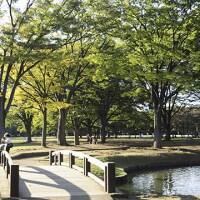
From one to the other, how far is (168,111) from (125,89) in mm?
11078

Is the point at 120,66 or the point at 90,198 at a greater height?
the point at 120,66

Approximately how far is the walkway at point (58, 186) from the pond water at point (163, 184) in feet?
8.67

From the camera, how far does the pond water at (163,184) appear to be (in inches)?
549

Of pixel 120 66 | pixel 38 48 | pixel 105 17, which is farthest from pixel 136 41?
pixel 38 48

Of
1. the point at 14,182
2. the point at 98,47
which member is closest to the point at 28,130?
the point at 98,47

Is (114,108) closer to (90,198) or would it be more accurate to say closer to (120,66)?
(120,66)

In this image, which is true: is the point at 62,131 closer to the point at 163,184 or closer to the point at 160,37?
the point at 160,37

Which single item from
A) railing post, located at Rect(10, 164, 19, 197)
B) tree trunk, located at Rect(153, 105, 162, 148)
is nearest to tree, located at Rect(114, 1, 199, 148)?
tree trunk, located at Rect(153, 105, 162, 148)

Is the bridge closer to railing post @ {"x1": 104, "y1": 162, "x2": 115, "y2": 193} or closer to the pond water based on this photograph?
railing post @ {"x1": 104, "y1": 162, "x2": 115, "y2": 193}

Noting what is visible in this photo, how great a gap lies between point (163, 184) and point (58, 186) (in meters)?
6.75

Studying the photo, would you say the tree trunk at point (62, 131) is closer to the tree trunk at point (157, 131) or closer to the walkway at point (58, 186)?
the tree trunk at point (157, 131)

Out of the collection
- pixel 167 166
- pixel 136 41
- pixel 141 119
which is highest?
pixel 136 41

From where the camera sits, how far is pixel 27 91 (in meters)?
34.7

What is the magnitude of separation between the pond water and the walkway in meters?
2.64
